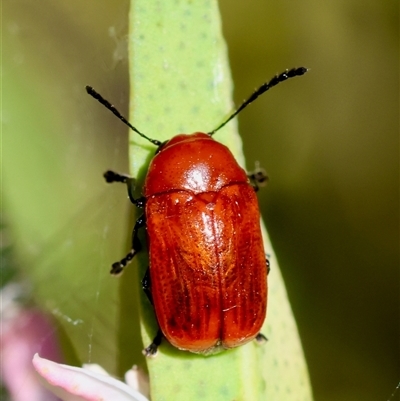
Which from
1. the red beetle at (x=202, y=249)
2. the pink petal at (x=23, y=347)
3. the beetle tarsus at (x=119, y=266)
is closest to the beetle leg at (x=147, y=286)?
the red beetle at (x=202, y=249)

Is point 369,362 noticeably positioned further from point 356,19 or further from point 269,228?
point 356,19

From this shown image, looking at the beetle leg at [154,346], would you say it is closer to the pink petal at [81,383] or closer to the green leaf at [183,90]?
the green leaf at [183,90]

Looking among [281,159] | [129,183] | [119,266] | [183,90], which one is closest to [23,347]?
[119,266]

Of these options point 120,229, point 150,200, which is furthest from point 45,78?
point 150,200

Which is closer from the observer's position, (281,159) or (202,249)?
(202,249)

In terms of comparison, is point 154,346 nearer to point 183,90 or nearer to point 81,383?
point 81,383

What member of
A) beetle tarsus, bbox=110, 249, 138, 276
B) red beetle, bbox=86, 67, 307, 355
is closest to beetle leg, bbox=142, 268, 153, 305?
red beetle, bbox=86, 67, 307, 355

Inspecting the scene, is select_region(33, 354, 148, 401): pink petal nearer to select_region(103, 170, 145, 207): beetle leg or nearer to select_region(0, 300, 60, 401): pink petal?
select_region(0, 300, 60, 401): pink petal

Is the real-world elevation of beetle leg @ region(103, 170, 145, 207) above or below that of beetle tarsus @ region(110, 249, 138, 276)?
above
